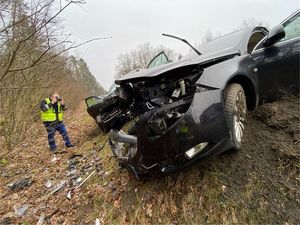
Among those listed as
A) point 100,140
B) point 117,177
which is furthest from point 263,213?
point 100,140

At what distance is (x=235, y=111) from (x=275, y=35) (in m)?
1.47

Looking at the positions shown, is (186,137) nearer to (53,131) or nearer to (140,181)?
(140,181)

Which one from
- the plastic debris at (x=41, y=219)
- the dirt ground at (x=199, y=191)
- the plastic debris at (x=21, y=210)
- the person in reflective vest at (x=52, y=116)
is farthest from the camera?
the person in reflective vest at (x=52, y=116)

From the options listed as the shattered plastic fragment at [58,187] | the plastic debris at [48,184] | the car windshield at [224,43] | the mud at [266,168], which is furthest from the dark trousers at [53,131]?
the mud at [266,168]

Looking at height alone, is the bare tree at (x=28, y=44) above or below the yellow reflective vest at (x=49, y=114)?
above

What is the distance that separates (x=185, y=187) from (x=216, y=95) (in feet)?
3.74

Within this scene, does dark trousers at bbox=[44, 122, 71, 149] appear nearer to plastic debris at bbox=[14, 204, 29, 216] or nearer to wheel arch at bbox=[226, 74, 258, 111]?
plastic debris at bbox=[14, 204, 29, 216]

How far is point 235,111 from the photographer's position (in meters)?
3.07

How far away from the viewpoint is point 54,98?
6816mm

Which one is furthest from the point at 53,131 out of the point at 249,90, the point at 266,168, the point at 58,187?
the point at 266,168

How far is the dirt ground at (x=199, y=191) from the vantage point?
2.81 m

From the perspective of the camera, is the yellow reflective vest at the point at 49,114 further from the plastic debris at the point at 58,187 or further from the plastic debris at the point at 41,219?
the plastic debris at the point at 41,219

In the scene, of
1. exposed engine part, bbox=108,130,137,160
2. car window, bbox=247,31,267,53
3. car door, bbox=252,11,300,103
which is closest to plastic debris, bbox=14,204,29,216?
exposed engine part, bbox=108,130,137,160

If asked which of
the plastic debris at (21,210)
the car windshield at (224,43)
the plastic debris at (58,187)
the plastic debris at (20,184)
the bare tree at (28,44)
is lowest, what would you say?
the plastic debris at (58,187)
